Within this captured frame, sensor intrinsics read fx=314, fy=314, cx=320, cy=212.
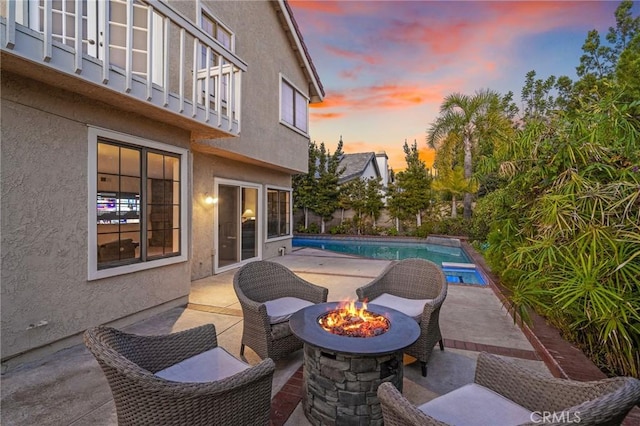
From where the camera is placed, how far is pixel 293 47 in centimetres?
1107

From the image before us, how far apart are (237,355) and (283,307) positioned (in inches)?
31.9

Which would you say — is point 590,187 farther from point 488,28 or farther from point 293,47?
point 293,47

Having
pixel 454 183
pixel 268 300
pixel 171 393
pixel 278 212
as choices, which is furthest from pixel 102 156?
pixel 454 183

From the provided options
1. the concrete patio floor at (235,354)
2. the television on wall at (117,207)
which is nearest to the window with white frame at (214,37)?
the television on wall at (117,207)

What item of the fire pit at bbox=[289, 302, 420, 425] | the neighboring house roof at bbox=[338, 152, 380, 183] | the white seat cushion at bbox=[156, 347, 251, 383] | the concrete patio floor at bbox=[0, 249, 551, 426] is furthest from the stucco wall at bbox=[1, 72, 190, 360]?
the neighboring house roof at bbox=[338, 152, 380, 183]

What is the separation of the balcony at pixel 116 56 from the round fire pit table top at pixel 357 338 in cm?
375

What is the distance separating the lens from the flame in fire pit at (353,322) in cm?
279

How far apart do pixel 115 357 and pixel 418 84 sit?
13996mm

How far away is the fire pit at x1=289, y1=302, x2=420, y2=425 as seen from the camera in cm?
243

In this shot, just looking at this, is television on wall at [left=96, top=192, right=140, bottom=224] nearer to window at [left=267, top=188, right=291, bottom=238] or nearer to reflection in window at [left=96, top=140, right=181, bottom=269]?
reflection in window at [left=96, top=140, right=181, bottom=269]

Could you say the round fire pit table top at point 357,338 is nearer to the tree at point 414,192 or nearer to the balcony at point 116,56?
the balcony at point 116,56

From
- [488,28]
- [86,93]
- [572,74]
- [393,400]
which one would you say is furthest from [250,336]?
[572,74]

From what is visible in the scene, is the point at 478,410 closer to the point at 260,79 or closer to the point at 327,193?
the point at 260,79

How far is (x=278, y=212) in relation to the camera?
12.1 m
